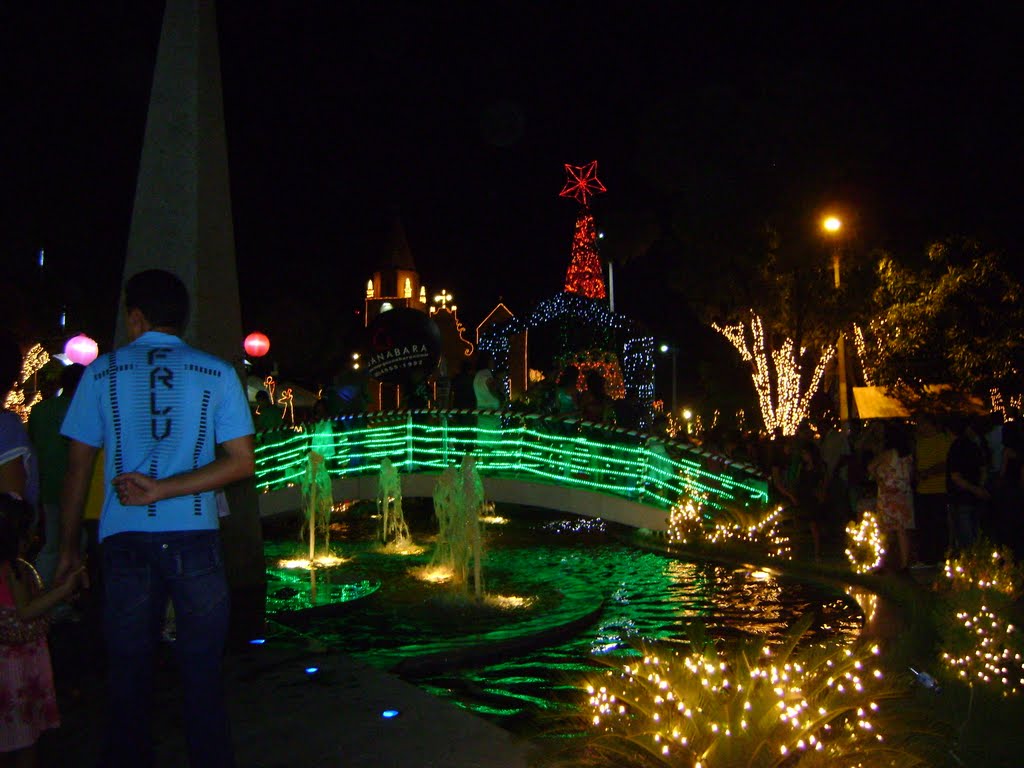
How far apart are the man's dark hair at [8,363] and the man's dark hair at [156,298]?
0.79 meters

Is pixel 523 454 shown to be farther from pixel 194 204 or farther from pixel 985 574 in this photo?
pixel 985 574

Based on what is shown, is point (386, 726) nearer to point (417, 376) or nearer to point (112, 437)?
point (112, 437)

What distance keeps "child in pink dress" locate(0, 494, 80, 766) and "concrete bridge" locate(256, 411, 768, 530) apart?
10883mm

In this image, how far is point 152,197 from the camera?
9508mm

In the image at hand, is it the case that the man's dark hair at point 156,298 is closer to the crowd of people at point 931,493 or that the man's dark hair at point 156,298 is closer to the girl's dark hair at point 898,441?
the crowd of people at point 931,493

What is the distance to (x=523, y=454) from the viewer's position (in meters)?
17.5

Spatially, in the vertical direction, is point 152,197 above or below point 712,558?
above

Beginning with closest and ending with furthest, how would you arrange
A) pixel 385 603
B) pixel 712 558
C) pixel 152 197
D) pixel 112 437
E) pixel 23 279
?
pixel 112 437, pixel 152 197, pixel 385 603, pixel 712 558, pixel 23 279

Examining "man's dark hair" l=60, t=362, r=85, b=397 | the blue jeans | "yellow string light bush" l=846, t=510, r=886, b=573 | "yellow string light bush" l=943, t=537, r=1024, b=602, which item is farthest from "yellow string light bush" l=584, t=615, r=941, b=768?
"yellow string light bush" l=846, t=510, r=886, b=573

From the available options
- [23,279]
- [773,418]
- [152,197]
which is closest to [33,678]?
[152,197]

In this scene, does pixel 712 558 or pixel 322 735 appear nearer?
pixel 322 735

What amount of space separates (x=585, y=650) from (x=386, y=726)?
3337 millimetres

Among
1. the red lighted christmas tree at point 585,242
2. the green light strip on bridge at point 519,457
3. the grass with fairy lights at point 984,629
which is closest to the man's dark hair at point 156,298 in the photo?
the grass with fairy lights at point 984,629

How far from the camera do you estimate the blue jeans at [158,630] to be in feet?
12.6
